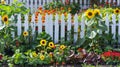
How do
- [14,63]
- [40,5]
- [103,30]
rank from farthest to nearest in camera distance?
[40,5]
[103,30]
[14,63]

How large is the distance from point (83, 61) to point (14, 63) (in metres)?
1.19

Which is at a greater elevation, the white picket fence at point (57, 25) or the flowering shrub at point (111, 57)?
the white picket fence at point (57, 25)

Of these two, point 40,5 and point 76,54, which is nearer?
point 76,54

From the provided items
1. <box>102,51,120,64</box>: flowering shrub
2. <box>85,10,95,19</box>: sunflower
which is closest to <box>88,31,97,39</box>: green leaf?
<box>85,10,95,19</box>: sunflower

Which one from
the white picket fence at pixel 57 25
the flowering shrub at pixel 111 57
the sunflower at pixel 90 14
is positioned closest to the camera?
the flowering shrub at pixel 111 57

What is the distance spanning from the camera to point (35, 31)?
8.47 meters

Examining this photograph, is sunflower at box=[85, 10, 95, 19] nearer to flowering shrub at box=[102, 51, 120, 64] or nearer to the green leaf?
the green leaf

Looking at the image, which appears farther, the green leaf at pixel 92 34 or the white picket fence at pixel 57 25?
the white picket fence at pixel 57 25

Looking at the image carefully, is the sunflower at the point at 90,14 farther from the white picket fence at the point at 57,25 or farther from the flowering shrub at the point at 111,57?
the flowering shrub at the point at 111,57

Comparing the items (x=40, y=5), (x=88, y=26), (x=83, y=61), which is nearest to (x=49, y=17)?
(x=88, y=26)

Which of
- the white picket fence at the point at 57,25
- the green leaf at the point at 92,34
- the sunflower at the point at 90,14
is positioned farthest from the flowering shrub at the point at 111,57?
the white picket fence at the point at 57,25

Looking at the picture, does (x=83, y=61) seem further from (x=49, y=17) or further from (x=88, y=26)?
(x=49, y=17)

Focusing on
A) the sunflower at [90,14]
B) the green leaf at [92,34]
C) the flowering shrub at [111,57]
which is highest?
the sunflower at [90,14]

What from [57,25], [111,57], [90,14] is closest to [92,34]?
[90,14]
